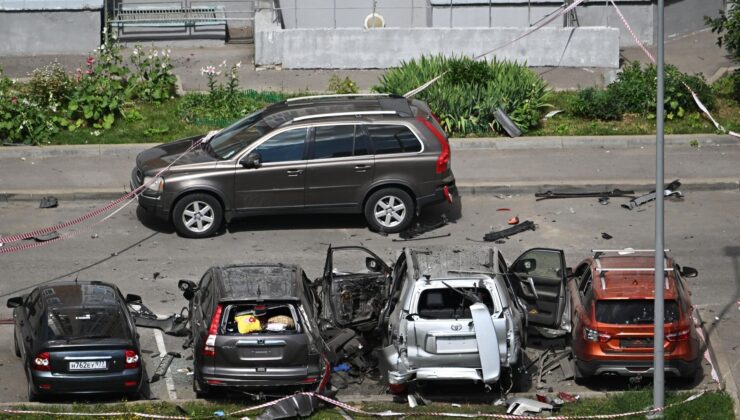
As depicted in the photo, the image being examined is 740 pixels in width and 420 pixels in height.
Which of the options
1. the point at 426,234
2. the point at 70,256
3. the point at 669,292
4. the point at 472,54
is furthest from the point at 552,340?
the point at 472,54

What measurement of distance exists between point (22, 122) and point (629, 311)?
13.7 metres

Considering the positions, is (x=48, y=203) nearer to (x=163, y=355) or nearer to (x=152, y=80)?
(x=152, y=80)

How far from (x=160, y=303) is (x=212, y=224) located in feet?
8.65

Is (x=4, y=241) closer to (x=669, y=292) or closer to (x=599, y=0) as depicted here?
(x=669, y=292)

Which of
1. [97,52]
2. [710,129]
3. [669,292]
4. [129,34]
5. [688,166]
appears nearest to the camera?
[669,292]

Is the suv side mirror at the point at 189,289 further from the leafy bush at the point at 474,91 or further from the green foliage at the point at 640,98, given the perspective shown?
the green foliage at the point at 640,98

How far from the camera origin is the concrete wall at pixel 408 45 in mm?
27375

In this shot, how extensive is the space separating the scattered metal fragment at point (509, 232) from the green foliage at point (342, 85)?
6668mm

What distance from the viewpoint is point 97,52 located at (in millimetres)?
26156

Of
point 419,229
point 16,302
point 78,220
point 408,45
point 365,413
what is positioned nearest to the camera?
point 365,413

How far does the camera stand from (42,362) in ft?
43.5

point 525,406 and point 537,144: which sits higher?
point 537,144

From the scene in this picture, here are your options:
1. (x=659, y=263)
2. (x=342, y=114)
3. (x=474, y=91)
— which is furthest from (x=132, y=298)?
(x=474, y=91)

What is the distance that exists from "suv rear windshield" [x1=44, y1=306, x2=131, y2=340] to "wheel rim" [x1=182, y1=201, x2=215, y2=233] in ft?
16.0
